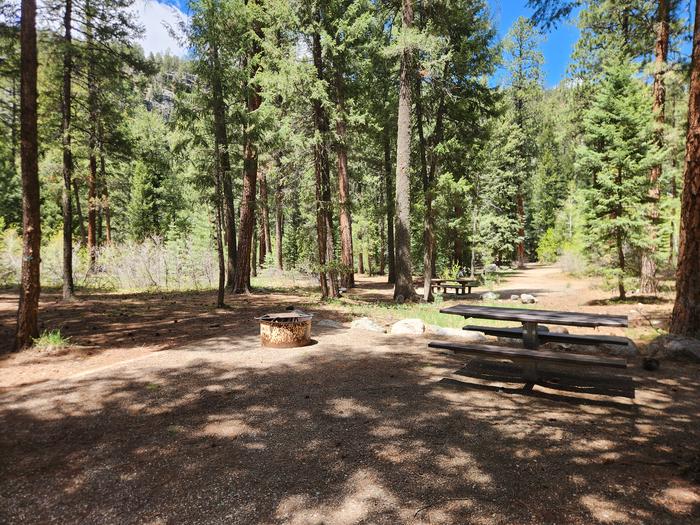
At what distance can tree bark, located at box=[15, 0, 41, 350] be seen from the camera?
7.00 m

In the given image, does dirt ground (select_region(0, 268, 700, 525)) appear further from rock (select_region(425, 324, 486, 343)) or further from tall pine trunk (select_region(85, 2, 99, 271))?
tall pine trunk (select_region(85, 2, 99, 271))

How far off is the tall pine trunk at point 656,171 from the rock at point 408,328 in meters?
8.53

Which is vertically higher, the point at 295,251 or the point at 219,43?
the point at 219,43

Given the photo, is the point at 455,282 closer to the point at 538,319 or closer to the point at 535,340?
the point at 535,340

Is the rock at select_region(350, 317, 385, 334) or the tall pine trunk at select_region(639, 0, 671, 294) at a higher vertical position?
the tall pine trunk at select_region(639, 0, 671, 294)

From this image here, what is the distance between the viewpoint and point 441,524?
265cm

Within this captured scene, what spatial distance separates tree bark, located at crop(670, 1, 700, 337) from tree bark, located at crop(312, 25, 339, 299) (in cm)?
929

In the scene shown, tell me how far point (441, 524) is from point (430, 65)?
46.3 ft

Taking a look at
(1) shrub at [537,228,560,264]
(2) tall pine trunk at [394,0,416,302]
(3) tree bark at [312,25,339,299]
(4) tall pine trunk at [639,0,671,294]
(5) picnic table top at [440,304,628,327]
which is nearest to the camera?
(5) picnic table top at [440,304,628,327]

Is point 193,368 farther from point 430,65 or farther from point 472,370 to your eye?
point 430,65

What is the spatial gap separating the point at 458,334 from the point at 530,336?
2.68 metres

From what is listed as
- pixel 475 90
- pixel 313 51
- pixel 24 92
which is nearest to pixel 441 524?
pixel 24 92

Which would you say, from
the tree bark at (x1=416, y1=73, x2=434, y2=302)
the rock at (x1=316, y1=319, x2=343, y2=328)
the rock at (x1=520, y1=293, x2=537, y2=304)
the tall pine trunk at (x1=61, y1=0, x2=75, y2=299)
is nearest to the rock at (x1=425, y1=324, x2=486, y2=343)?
the rock at (x1=316, y1=319, x2=343, y2=328)

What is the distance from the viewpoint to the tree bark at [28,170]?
23.0 ft
